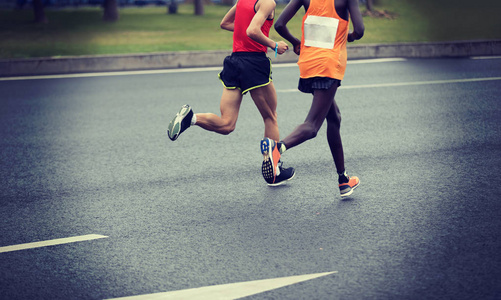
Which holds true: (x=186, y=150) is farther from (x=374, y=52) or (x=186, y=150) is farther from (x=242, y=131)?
(x=374, y=52)

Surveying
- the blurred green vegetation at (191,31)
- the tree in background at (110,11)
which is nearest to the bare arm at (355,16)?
the blurred green vegetation at (191,31)

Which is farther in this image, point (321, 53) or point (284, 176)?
point (284, 176)

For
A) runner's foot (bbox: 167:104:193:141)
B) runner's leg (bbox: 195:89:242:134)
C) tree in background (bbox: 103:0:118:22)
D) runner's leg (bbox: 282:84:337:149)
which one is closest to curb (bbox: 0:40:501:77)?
runner's leg (bbox: 195:89:242:134)

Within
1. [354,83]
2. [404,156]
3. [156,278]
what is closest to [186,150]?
[404,156]

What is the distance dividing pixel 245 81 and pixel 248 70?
0.10 m

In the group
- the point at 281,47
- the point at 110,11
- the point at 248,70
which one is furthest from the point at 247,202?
the point at 110,11

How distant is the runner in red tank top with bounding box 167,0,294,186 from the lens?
5324 mm

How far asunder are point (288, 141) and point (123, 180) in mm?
1670

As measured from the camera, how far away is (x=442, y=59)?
42.7ft

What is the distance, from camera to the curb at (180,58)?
12.0 meters

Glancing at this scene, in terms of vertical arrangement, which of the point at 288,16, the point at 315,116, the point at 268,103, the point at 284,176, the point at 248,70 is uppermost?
the point at 288,16

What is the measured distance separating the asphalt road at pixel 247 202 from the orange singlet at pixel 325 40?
104 centimetres

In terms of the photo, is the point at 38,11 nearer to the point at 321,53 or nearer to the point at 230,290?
the point at 321,53

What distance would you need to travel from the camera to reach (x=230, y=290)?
3469 millimetres
